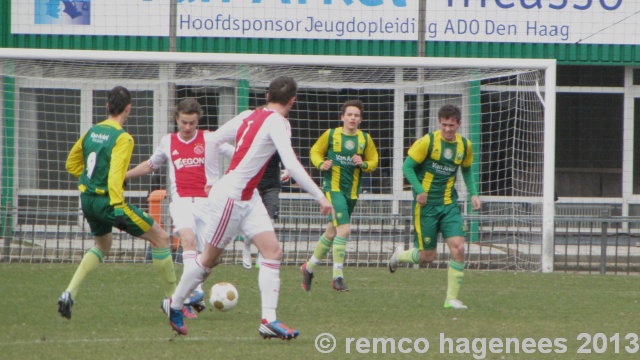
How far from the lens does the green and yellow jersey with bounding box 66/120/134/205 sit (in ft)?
27.5

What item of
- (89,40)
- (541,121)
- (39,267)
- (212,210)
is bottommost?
(39,267)

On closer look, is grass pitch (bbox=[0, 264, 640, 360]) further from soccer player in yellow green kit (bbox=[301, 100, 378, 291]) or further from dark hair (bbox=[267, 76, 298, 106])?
dark hair (bbox=[267, 76, 298, 106])

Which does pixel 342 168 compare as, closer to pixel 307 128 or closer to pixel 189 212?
pixel 189 212

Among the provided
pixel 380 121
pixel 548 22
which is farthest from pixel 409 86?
pixel 548 22

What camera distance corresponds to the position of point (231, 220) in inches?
298

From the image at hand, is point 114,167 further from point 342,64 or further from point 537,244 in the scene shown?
point 537,244

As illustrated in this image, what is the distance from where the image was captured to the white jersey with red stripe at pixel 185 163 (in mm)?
9688

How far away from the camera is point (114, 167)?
8359 millimetres

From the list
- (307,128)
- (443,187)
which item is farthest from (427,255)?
(307,128)

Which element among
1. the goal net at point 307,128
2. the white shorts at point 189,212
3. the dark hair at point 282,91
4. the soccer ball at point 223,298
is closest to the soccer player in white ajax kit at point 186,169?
the white shorts at point 189,212

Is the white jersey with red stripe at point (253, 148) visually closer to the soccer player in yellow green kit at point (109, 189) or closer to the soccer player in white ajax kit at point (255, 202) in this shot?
the soccer player in white ajax kit at point (255, 202)

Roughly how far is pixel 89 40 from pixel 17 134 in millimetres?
3836

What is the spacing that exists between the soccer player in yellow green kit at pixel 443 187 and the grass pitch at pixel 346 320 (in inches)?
20.5

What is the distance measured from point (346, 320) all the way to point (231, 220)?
1849mm
